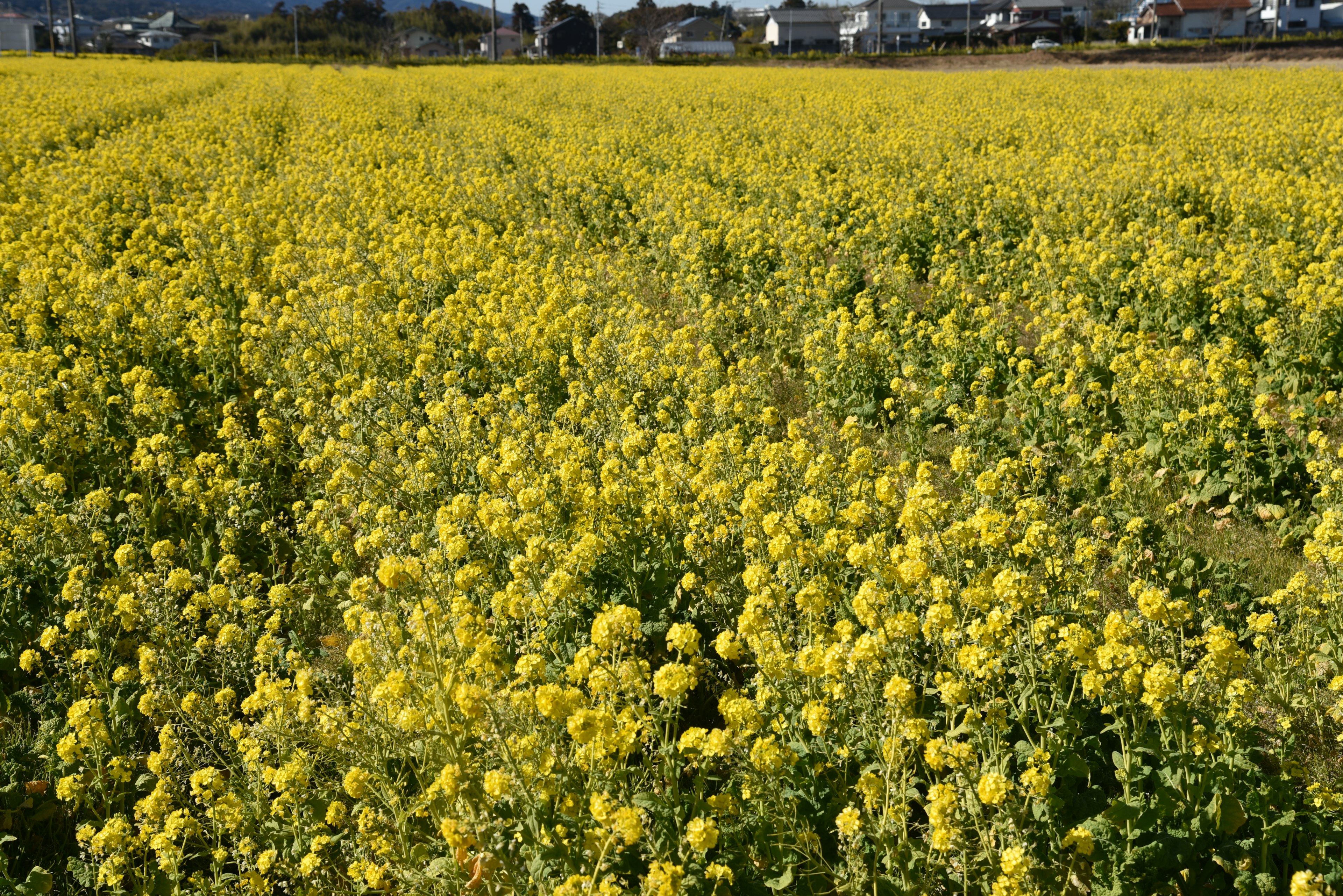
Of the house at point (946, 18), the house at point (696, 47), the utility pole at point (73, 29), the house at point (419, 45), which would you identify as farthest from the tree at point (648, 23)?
the utility pole at point (73, 29)

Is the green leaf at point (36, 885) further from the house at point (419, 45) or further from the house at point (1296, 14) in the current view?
the house at point (1296, 14)

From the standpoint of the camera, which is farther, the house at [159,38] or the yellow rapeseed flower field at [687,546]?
the house at [159,38]

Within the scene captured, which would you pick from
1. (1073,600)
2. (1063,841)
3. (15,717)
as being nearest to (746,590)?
(1073,600)

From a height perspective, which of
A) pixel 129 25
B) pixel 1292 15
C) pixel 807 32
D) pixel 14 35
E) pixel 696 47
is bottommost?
pixel 14 35

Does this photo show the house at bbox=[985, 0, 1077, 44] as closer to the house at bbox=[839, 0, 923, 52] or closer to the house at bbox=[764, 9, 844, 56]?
the house at bbox=[839, 0, 923, 52]

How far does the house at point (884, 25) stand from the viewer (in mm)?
91312

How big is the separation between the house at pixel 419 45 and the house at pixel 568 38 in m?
9.32

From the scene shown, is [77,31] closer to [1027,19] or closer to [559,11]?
[559,11]

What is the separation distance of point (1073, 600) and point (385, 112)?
2330cm

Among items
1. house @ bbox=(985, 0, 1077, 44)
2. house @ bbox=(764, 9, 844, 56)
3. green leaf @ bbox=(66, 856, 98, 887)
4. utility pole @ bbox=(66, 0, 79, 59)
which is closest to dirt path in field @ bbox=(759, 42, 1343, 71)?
house @ bbox=(985, 0, 1077, 44)

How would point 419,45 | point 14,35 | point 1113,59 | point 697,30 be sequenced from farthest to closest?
point 697,30 < point 419,45 < point 14,35 < point 1113,59

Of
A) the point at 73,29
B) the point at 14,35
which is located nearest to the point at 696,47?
the point at 73,29

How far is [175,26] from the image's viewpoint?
101875 millimetres

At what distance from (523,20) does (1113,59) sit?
84.2m
